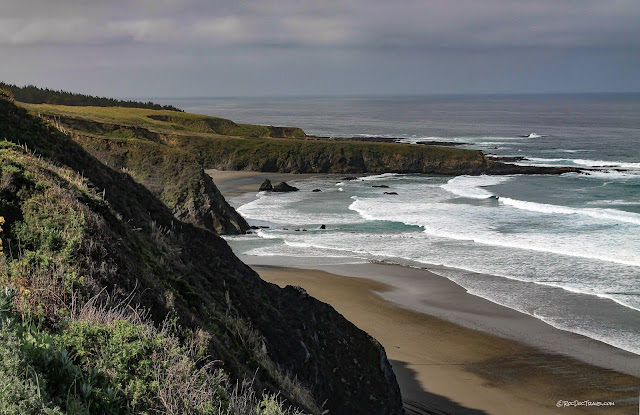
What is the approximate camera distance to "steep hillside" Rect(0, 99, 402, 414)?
6219 mm

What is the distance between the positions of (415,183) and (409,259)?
100ft

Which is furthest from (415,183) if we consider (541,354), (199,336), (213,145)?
(199,336)

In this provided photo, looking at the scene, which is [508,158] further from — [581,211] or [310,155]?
[581,211]

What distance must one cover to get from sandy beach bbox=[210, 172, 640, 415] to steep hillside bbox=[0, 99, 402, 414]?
2.97m

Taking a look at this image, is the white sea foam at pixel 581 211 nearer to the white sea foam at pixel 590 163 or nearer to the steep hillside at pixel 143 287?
the white sea foam at pixel 590 163

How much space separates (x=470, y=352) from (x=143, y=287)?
11208 mm

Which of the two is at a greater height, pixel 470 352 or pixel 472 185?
pixel 472 185

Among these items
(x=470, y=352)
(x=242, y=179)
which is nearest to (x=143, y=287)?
(x=470, y=352)

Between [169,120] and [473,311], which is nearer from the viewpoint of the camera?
[473,311]

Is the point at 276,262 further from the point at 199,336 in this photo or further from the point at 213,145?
the point at 213,145

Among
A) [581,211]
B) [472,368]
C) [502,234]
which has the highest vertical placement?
[581,211]

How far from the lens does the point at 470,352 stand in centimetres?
1656

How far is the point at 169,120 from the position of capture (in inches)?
3263

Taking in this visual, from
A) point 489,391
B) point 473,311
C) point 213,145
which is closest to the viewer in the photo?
point 489,391
